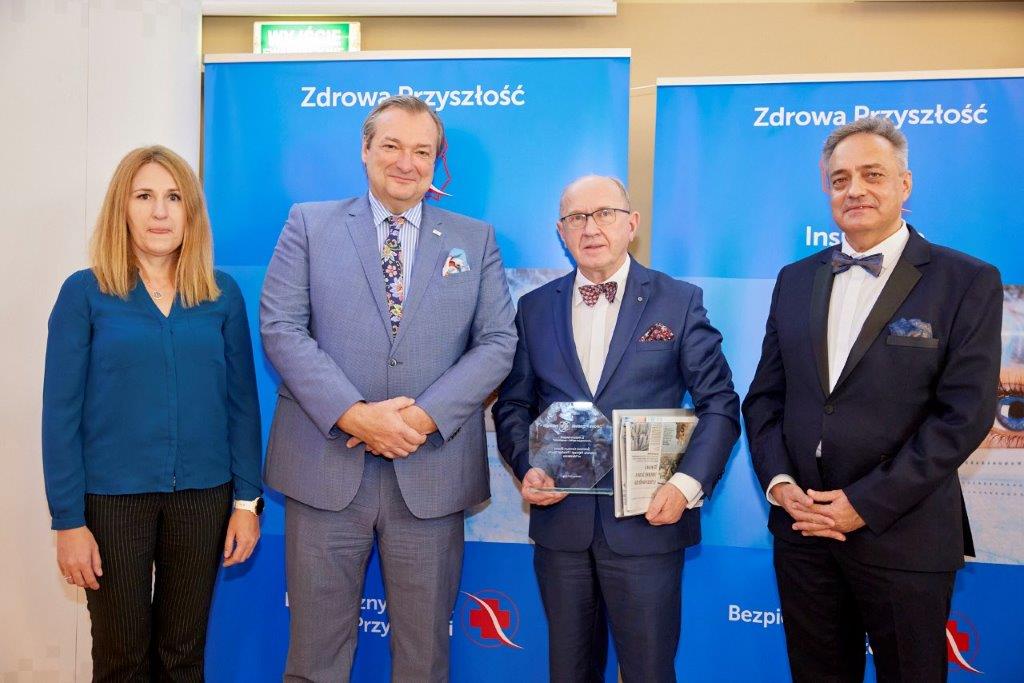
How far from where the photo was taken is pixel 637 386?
Result: 7.73 ft

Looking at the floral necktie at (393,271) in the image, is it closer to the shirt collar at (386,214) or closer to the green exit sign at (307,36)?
the shirt collar at (386,214)

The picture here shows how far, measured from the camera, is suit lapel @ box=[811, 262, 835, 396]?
7.13 ft

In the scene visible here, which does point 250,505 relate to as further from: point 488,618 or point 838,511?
point 838,511

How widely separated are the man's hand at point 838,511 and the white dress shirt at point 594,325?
420 mm

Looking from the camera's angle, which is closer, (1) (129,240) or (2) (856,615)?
A: (2) (856,615)

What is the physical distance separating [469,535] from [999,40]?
3433 millimetres

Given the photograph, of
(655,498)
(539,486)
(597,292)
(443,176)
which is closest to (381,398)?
(539,486)

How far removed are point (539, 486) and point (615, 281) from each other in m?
0.76

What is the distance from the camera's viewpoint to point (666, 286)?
2482 mm

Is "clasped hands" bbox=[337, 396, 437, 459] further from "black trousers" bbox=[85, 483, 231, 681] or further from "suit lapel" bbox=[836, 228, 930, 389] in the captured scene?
"suit lapel" bbox=[836, 228, 930, 389]

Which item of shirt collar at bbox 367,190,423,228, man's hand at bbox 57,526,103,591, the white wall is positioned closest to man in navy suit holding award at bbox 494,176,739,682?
shirt collar at bbox 367,190,423,228

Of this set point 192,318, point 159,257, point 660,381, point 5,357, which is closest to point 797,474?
point 660,381

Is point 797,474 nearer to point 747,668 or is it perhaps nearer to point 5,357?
point 747,668

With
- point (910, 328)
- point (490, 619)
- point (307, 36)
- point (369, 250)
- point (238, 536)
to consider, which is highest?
point (307, 36)
